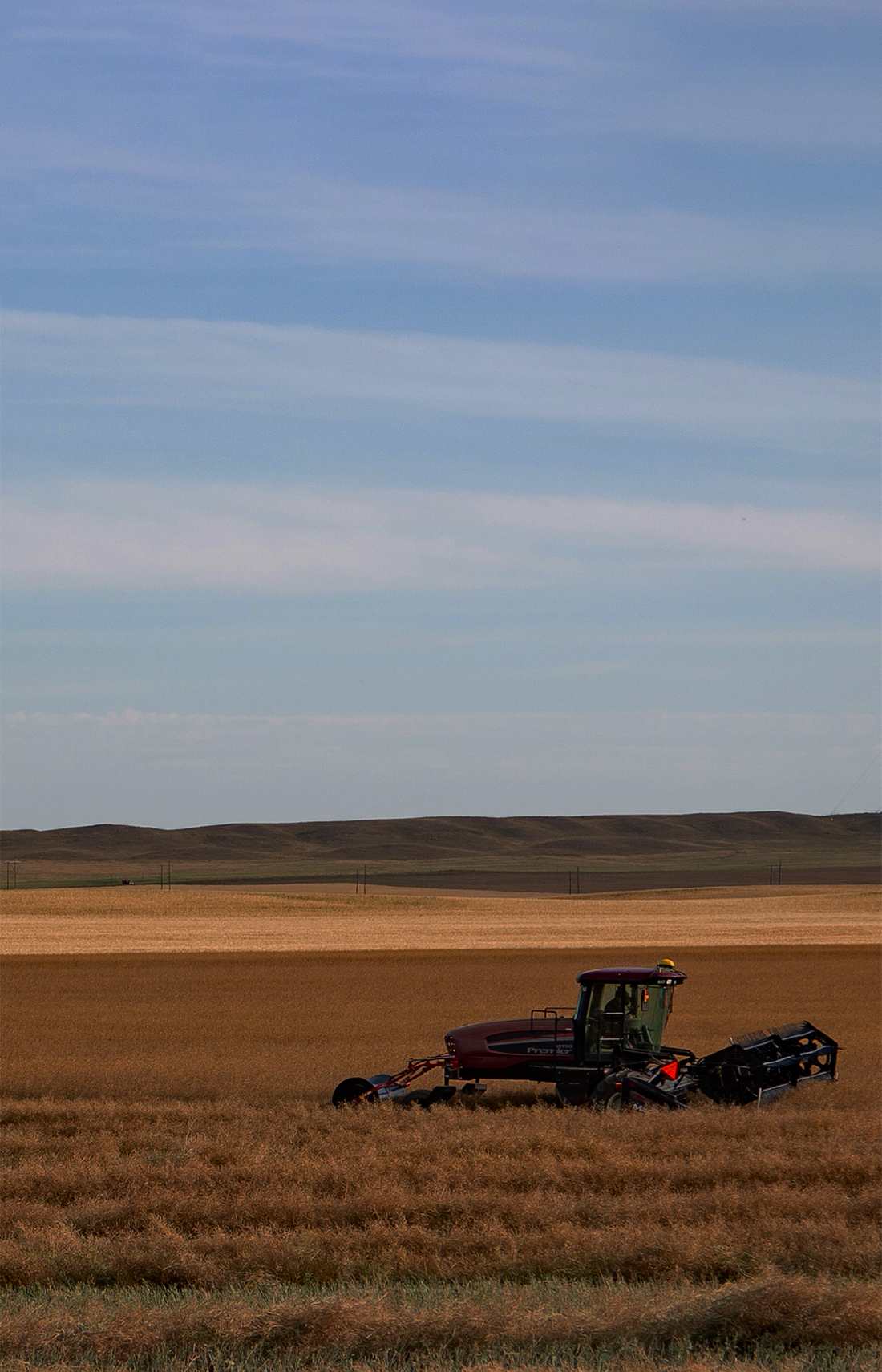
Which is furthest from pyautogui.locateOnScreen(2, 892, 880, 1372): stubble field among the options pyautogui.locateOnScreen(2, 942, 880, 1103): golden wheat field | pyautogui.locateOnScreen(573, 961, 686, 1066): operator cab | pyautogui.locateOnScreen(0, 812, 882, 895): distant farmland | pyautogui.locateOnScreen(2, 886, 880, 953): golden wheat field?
pyautogui.locateOnScreen(0, 812, 882, 895): distant farmland

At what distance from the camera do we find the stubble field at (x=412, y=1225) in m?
8.18

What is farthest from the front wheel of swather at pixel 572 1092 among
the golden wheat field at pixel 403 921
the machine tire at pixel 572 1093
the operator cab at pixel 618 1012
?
the golden wheat field at pixel 403 921

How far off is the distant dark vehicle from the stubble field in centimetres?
49

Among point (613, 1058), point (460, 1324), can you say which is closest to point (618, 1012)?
point (613, 1058)

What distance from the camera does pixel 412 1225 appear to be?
1113 centimetres

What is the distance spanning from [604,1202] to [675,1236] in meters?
1.13

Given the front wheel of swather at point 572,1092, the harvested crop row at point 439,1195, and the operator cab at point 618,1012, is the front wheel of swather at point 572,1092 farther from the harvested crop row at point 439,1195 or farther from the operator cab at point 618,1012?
the harvested crop row at point 439,1195

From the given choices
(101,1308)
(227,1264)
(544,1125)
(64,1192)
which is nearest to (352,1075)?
(544,1125)

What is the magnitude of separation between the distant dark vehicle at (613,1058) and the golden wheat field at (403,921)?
109ft

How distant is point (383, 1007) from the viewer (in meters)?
31.7

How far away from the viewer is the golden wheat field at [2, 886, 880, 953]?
54.0m

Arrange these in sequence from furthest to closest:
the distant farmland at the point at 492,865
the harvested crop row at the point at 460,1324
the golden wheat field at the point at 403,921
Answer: the distant farmland at the point at 492,865
the golden wheat field at the point at 403,921
the harvested crop row at the point at 460,1324

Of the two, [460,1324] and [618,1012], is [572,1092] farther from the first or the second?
[460,1324]

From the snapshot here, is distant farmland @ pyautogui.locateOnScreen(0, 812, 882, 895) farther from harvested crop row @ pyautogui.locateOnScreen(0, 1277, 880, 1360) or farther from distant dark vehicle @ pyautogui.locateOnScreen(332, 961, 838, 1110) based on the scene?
harvested crop row @ pyautogui.locateOnScreen(0, 1277, 880, 1360)
